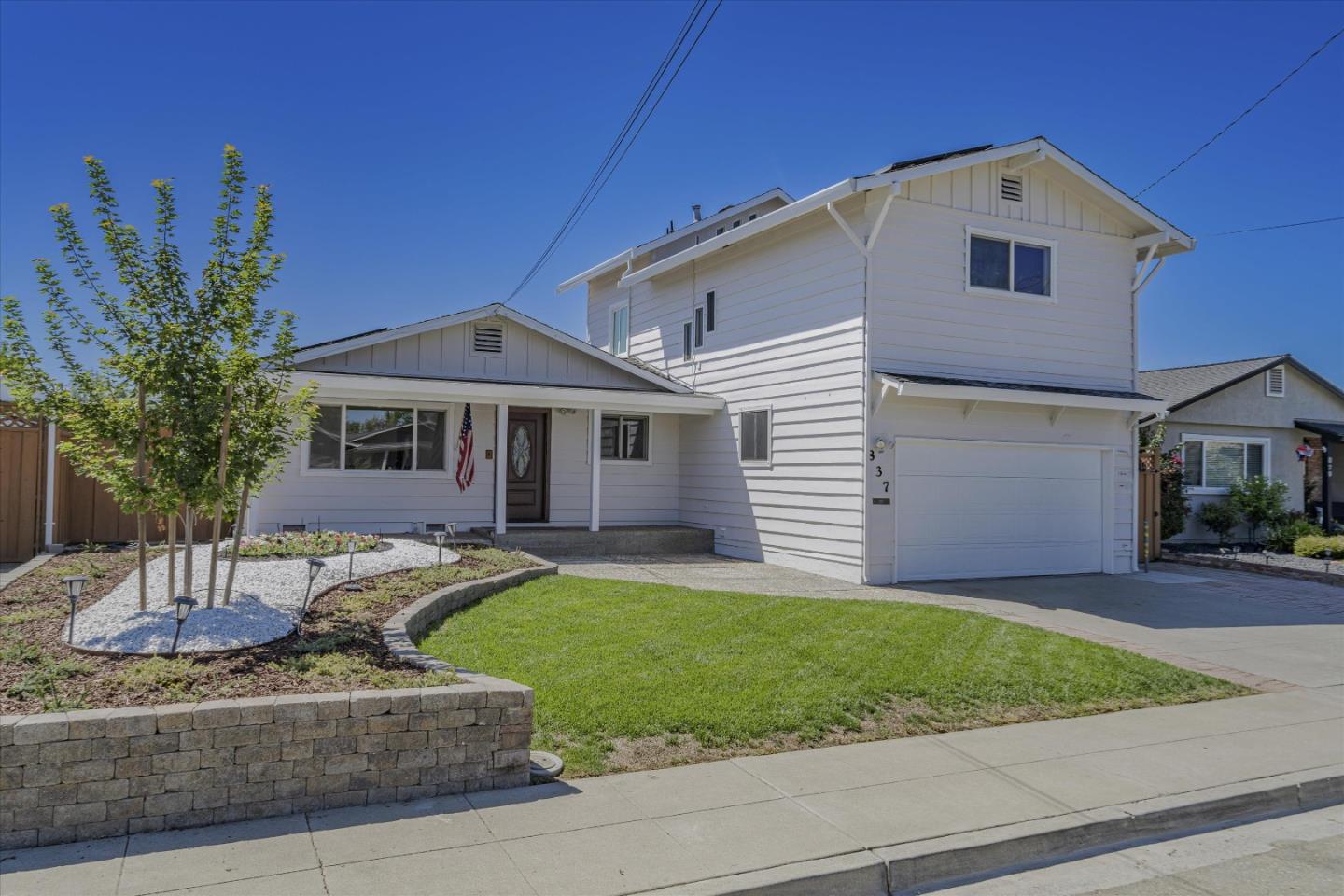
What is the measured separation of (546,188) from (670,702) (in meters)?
17.3

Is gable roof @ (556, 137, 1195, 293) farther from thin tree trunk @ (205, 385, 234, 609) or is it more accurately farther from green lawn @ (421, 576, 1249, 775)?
thin tree trunk @ (205, 385, 234, 609)

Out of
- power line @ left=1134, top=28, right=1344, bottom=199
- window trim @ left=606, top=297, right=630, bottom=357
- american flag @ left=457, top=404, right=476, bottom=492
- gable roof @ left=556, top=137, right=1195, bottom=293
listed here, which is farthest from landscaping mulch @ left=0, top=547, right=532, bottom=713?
power line @ left=1134, top=28, right=1344, bottom=199

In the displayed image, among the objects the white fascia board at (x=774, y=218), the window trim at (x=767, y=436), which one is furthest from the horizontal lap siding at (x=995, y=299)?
the window trim at (x=767, y=436)

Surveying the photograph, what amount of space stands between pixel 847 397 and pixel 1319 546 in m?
11.1

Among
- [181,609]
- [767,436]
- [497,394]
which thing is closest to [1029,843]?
[181,609]

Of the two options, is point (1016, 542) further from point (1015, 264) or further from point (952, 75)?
point (952, 75)

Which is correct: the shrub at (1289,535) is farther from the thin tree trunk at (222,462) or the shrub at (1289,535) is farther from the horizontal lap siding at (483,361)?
the thin tree trunk at (222,462)

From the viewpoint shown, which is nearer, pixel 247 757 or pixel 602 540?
pixel 247 757

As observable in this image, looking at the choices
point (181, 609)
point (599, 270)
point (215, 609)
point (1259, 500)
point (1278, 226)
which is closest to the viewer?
point (181, 609)

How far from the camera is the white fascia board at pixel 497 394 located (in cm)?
1316

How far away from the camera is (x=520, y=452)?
51.4 ft

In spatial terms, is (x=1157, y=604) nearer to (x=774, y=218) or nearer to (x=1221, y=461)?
(x=774, y=218)

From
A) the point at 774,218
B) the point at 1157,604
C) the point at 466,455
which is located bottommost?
the point at 1157,604

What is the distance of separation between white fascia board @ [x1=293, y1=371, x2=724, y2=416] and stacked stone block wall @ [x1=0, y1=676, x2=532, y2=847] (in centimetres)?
905
